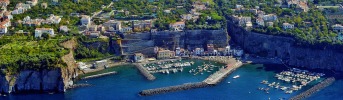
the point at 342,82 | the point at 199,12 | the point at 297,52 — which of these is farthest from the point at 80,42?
the point at 342,82

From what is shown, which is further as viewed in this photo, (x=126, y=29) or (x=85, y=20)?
(x=85, y=20)

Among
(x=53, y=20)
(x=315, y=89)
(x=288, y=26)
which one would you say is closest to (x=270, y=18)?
(x=288, y=26)

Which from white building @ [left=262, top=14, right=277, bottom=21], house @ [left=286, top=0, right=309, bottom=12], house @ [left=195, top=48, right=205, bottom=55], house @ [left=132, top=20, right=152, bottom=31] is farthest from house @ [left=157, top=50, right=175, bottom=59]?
house @ [left=286, top=0, right=309, bottom=12]

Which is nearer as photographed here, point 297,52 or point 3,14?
point 297,52

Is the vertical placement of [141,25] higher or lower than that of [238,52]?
higher

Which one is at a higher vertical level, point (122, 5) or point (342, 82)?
point (122, 5)

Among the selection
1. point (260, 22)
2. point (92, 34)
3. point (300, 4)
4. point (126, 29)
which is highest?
point (300, 4)

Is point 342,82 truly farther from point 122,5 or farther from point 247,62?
point 122,5

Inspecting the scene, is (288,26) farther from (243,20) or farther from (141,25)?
(141,25)
